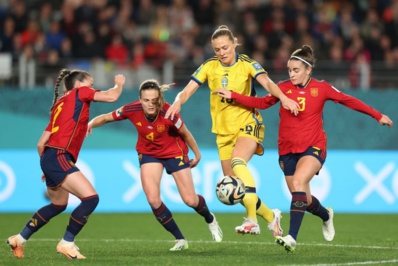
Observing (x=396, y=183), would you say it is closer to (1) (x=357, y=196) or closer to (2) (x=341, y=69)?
(1) (x=357, y=196)

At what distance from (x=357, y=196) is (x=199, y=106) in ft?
13.0

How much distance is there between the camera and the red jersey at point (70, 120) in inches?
383

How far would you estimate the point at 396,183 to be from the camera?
1631 centimetres

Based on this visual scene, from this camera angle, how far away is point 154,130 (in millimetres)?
10469

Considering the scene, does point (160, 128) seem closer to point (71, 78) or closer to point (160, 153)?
point (160, 153)

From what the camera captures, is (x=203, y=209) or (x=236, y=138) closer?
(x=236, y=138)

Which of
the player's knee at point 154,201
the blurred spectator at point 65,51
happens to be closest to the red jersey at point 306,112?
the player's knee at point 154,201

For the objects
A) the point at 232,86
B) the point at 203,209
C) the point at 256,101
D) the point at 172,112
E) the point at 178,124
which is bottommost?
the point at 203,209

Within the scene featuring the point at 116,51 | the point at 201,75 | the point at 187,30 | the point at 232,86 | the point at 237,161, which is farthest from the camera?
the point at 187,30

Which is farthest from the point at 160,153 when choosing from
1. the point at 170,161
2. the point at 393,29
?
the point at 393,29

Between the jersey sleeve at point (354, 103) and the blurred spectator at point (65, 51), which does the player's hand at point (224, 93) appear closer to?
the jersey sleeve at point (354, 103)

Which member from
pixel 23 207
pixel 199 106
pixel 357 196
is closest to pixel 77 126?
pixel 23 207

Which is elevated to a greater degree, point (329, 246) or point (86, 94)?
point (86, 94)

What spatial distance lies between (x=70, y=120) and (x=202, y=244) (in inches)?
99.4
